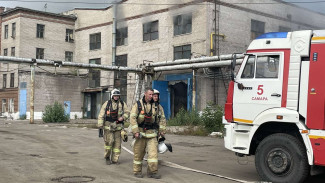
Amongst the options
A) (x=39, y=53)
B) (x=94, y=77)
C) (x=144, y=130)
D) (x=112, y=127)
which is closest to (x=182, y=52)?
(x=94, y=77)

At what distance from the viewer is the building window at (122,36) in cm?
3653

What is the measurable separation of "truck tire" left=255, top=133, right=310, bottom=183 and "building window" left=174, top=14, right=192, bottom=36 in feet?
77.3

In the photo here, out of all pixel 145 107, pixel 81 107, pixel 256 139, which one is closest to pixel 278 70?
pixel 256 139

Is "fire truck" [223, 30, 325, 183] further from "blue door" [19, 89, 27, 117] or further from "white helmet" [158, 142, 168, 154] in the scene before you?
"blue door" [19, 89, 27, 117]

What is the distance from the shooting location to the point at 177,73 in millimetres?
30516

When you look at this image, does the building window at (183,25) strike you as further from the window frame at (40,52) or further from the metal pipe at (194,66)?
the window frame at (40,52)

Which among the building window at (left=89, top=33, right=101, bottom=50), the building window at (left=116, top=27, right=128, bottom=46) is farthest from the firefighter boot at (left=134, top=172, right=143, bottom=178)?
the building window at (left=89, top=33, right=101, bottom=50)

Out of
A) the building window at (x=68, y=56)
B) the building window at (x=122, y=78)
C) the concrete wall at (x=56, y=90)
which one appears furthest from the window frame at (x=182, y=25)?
the building window at (x=68, y=56)

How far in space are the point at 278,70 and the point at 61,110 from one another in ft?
85.3

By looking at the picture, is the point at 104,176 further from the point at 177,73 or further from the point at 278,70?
the point at 177,73

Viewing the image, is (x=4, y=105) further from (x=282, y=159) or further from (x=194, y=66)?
(x=282, y=159)

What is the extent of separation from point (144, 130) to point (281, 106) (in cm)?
304

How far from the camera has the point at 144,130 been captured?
8.25 metres

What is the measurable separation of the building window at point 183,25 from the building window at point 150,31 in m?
2.31
